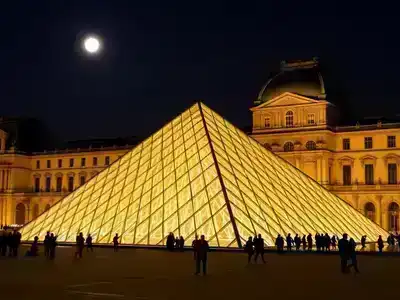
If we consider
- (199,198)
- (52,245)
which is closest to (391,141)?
(199,198)

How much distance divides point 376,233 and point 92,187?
1461cm

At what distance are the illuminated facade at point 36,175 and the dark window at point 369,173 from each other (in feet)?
96.8

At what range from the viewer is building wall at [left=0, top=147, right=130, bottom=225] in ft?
259

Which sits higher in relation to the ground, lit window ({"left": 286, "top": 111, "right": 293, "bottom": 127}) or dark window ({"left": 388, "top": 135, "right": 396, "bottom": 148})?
lit window ({"left": 286, "top": 111, "right": 293, "bottom": 127})

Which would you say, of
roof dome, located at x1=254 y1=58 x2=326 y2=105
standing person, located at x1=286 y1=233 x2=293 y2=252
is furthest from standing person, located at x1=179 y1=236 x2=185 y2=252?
roof dome, located at x1=254 y1=58 x2=326 y2=105

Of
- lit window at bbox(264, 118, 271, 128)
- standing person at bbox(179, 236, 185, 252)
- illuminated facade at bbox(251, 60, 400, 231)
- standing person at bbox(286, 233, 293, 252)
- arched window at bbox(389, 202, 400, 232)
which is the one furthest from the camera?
lit window at bbox(264, 118, 271, 128)

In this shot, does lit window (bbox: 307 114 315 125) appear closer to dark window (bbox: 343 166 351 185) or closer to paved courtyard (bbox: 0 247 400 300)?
dark window (bbox: 343 166 351 185)

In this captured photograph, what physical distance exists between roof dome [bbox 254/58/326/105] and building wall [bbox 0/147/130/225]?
22.8 m

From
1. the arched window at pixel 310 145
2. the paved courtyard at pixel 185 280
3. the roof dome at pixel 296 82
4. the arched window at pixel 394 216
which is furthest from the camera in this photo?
the roof dome at pixel 296 82

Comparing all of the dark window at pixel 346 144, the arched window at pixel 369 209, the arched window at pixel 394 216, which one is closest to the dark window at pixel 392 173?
the arched window at pixel 394 216

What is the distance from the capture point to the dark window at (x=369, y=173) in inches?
2377

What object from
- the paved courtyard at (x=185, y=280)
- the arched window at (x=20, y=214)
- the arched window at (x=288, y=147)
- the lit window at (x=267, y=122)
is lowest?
the paved courtyard at (x=185, y=280)

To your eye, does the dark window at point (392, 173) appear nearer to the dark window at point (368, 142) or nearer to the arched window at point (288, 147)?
the dark window at point (368, 142)

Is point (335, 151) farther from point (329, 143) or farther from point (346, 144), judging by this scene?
point (329, 143)
